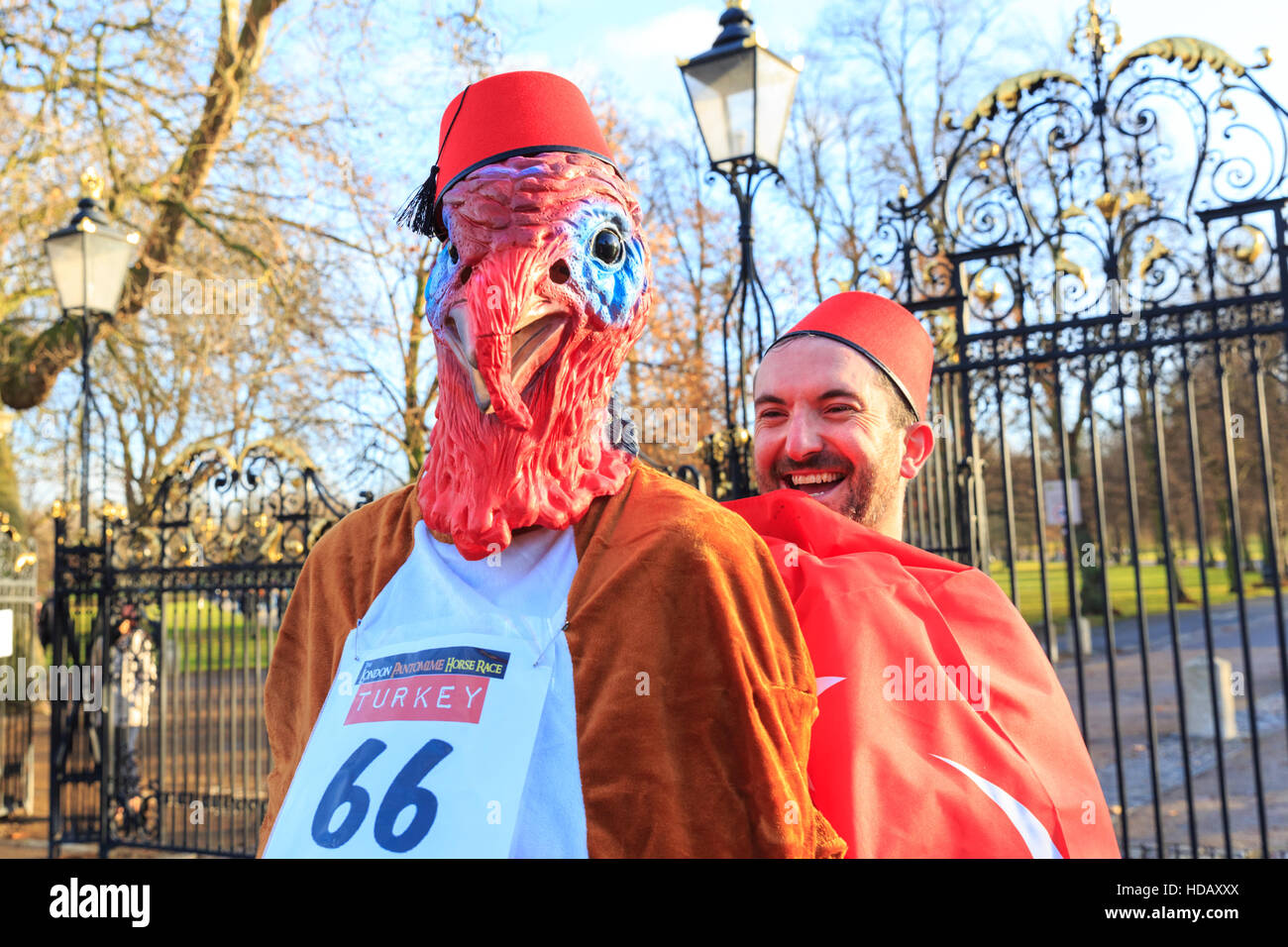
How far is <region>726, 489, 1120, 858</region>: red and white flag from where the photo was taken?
193cm

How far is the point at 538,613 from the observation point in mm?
1726

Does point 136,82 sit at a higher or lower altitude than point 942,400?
higher

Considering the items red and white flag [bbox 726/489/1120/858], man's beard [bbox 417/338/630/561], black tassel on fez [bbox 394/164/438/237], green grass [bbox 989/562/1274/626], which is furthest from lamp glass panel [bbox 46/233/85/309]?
green grass [bbox 989/562/1274/626]

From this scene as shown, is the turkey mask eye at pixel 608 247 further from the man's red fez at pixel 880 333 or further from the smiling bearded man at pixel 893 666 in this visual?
the man's red fez at pixel 880 333

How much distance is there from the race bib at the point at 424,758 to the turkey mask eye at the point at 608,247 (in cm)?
75

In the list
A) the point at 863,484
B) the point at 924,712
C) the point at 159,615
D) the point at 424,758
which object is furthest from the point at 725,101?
the point at 159,615

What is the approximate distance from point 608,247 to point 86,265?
283 inches

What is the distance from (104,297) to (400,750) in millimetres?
7516

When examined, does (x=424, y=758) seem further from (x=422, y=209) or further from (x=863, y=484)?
(x=863, y=484)

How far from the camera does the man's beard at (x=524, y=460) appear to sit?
1777 millimetres

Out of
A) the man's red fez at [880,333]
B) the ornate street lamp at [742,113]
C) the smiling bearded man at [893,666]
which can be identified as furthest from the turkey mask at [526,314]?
the ornate street lamp at [742,113]

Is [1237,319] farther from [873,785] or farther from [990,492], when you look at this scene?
[990,492]
